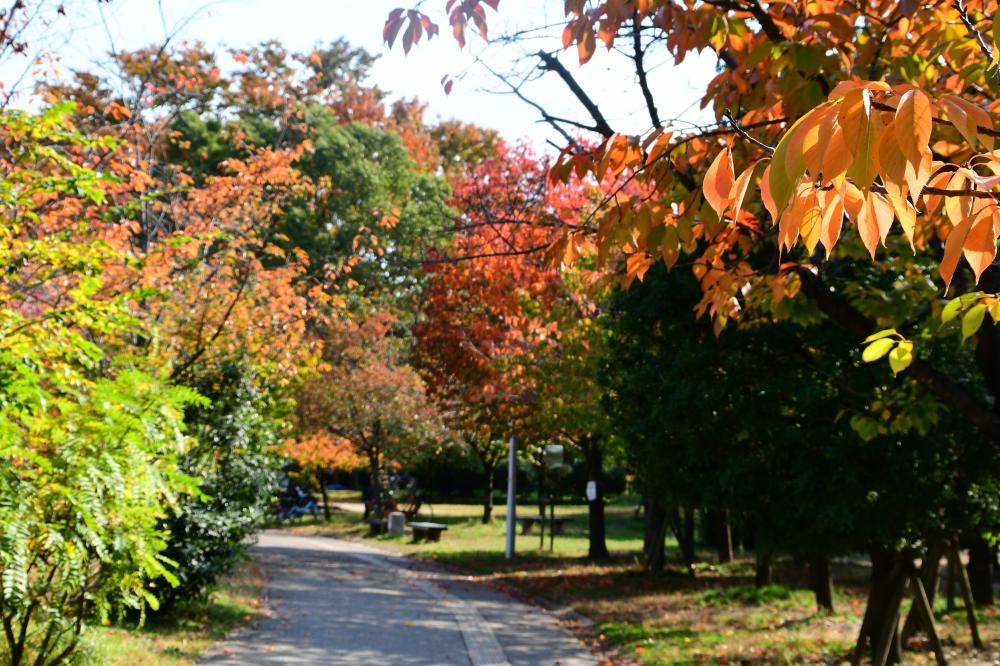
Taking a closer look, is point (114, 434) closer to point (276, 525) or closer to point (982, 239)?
point (982, 239)

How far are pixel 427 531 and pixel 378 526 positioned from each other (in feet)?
10.2

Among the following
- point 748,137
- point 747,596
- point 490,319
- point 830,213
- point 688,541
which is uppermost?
point 490,319

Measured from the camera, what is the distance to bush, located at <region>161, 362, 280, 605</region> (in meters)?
10.8

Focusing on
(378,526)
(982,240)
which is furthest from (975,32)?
(378,526)

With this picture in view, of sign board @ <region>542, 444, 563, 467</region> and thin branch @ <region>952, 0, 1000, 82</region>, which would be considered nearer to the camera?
thin branch @ <region>952, 0, 1000, 82</region>

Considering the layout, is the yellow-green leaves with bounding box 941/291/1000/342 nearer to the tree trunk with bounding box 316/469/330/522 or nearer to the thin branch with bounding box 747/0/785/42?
the thin branch with bounding box 747/0/785/42

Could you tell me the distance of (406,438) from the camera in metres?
31.1

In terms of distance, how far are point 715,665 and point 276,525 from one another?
83.6 feet

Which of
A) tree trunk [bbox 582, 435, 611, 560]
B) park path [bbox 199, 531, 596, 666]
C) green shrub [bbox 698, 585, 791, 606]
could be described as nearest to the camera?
park path [bbox 199, 531, 596, 666]

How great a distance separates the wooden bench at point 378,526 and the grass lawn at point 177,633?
1495 cm

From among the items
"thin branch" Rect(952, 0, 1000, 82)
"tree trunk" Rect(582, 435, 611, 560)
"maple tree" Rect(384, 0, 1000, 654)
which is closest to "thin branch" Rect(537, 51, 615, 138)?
"maple tree" Rect(384, 0, 1000, 654)

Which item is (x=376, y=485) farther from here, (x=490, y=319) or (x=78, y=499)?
(x=78, y=499)

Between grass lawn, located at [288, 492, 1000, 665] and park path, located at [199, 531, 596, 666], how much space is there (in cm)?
84

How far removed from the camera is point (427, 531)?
26750 mm
